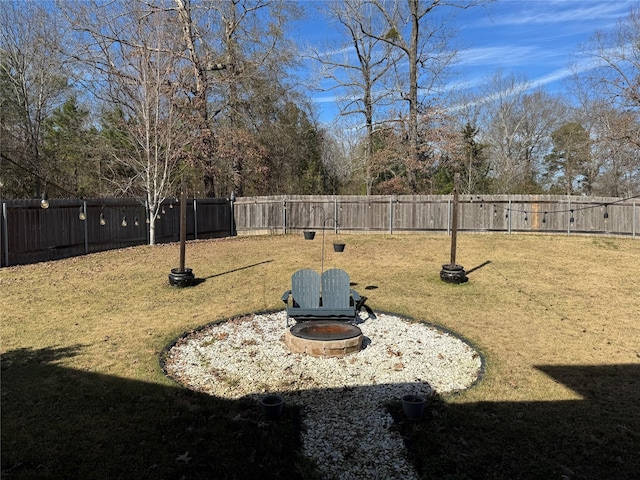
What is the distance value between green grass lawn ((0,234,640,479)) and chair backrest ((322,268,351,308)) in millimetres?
1423

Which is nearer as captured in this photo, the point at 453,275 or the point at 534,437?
the point at 534,437

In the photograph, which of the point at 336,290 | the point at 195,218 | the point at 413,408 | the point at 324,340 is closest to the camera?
the point at 413,408

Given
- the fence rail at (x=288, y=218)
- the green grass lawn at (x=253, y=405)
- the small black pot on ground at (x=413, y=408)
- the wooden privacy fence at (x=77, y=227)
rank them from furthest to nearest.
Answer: the fence rail at (x=288, y=218)
the wooden privacy fence at (x=77, y=227)
the small black pot on ground at (x=413, y=408)
the green grass lawn at (x=253, y=405)

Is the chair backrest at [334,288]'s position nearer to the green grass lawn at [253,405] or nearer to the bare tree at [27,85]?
the green grass lawn at [253,405]

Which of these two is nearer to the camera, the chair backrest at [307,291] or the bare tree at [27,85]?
the chair backrest at [307,291]

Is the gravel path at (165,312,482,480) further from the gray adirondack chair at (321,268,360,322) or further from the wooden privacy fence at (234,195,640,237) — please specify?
the wooden privacy fence at (234,195,640,237)

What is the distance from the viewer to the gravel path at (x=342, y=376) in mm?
3602

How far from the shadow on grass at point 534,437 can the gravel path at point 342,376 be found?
32 cm

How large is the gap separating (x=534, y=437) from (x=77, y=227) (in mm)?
13634

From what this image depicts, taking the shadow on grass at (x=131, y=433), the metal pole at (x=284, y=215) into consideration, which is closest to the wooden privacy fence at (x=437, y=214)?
the metal pole at (x=284, y=215)

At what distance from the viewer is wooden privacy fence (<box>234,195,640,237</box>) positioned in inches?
663

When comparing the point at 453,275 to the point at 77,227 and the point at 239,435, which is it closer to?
the point at 239,435

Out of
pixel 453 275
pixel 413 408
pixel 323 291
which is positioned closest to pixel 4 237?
pixel 323 291

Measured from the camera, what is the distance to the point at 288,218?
19859mm
